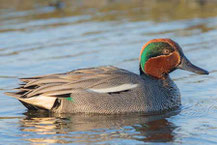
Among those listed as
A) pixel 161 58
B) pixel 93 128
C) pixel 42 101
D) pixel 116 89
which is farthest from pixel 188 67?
pixel 42 101

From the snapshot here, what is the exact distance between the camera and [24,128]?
7508 millimetres

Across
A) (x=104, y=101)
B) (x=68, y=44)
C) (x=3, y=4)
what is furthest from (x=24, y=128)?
(x=3, y=4)

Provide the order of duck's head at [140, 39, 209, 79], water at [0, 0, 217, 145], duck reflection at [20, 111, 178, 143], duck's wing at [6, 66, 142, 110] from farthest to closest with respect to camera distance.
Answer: duck's head at [140, 39, 209, 79] → duck's wing at [6, 66, 142, 110] → water at [0, 0, 217, 145] → duck reflection at [20, 111, 178, 143]

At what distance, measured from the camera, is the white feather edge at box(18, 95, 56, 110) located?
8.02m

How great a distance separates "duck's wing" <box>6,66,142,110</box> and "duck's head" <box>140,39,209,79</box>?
0.47 meters

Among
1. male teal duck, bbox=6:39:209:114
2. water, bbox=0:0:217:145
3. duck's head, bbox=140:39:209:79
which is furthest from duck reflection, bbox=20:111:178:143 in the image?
duck's head, bbox=140:39:209:79

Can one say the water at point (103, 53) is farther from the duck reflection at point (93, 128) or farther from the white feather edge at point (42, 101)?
the white feather edge at point (42, 101)

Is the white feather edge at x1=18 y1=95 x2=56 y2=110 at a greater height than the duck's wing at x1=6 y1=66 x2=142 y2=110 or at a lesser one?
lesser

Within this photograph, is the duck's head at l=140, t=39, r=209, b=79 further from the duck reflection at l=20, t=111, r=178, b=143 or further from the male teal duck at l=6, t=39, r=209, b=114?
the duck reflection at l=20, t=111, r=178, b=143

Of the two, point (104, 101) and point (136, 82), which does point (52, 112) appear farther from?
point (136, 82)

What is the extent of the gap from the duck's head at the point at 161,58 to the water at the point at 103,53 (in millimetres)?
627

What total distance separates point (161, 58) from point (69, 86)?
1567 mm

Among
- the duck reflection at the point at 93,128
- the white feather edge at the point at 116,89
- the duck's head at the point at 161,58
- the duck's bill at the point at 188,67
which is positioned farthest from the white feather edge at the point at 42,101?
the duck's bill at the point at 188,67

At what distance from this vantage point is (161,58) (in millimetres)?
8609
